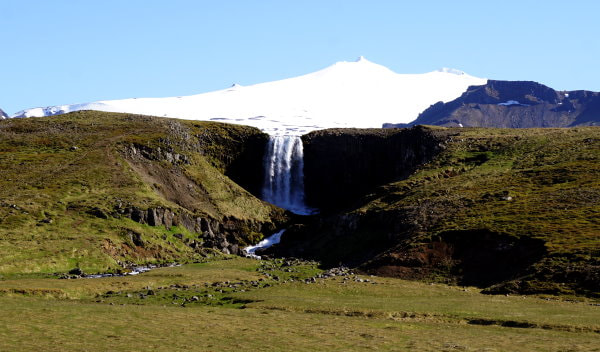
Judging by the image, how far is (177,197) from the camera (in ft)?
427

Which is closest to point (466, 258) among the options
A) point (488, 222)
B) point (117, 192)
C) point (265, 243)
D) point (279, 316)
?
point (488, 222)

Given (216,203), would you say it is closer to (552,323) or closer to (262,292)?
(262,292)

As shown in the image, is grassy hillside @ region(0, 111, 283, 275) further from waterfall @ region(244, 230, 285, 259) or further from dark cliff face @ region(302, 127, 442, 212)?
dark cliff face @ region(302, 127, 442, 212)

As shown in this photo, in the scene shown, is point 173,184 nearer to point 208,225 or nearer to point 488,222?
point 208,225

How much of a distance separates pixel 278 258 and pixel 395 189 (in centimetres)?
2411

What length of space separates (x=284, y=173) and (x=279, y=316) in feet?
382

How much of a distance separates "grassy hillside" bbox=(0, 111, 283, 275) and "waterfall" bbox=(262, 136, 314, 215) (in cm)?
426

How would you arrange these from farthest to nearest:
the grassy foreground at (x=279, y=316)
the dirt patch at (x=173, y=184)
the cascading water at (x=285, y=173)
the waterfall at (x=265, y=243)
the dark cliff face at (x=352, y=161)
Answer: the cascading water at (x=285, y=173) → the dark cliff face at (x=352, y=161) → the dirt patch at (x=173, y=184) → the waterfall at (x=265, y=243) → the grassy foreground at (x=279, y=316)

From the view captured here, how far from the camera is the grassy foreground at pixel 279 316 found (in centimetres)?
4031

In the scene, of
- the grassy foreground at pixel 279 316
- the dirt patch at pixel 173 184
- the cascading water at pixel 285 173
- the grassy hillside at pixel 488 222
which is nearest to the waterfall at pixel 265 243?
the grassy hillside at pixel 488 222

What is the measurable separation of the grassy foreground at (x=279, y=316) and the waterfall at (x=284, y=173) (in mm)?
82189

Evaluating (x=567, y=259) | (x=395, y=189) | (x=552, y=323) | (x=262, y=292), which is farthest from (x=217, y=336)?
(x=395, y=189)

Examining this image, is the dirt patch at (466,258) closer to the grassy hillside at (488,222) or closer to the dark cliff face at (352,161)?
the grassy hillside at (488,222)

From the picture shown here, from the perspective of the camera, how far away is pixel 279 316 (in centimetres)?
5328
